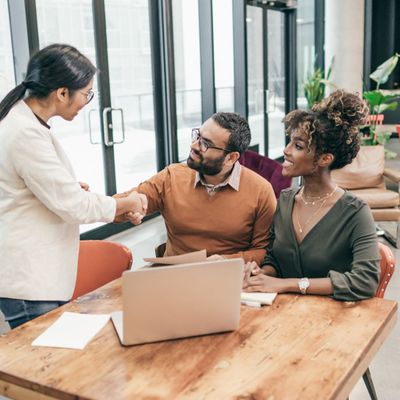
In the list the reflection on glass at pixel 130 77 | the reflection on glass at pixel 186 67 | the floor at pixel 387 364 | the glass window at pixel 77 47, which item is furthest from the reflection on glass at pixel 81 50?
the reflection on glass at pixel 186 67

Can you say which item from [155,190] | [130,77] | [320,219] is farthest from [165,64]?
[320,219]

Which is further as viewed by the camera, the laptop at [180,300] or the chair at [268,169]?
the chair at [268,169]

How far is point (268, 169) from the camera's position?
3.53 metres

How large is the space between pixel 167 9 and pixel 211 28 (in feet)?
3.74

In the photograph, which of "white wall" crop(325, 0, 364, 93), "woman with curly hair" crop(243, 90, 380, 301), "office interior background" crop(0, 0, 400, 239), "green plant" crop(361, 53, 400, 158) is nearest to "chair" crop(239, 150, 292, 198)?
"woman with curly hair" crop(243, 90, 380, 301)

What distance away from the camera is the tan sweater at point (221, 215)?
216cm

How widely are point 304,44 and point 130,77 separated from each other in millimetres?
5629

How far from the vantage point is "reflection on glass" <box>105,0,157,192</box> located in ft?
17.1

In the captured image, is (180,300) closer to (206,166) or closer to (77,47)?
(206,166)

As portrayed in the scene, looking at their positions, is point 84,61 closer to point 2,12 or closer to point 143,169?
point 2,12

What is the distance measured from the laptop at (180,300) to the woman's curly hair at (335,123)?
725 millimetres

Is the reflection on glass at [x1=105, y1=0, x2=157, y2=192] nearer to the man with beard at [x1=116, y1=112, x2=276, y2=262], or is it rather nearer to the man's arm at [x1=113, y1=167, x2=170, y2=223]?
the man's arm at [x1=113, y1=167, x2=170, y2=223]

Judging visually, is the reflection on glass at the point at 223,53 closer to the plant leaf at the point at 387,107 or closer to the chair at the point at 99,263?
the plant leaf at the point at 387,107

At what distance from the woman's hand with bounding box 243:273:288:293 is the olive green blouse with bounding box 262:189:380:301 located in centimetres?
15
